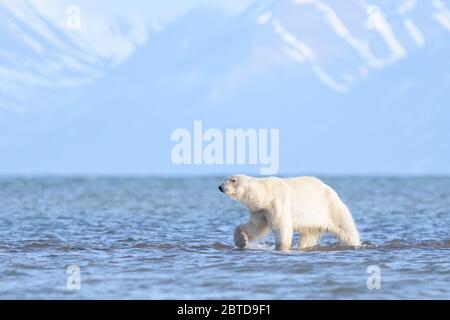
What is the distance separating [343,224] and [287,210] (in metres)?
1.10

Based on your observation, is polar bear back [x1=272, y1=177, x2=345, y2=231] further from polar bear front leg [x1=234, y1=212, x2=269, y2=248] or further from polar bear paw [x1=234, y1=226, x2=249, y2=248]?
polar bear paw [x1=234, y1=226, x2=249, y2=248]

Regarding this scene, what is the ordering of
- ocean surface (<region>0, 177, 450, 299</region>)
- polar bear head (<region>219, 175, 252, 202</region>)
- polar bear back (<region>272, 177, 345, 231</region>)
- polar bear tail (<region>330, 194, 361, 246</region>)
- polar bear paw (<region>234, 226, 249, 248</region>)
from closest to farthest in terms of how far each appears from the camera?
ocean surface (<region>0, 177, 450, 299</region>) < polar bear head (<region>219, 175, 252, 202</region>) < polar bear back (<region>272, 177, 345, 231</region>) < polar bear paw (<region>234, 226, 249, 248</region>) < polar bear tail (<region>330, 194, 361, 246</region>)

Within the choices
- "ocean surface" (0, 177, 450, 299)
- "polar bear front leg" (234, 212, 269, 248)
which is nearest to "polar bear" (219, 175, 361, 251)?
"polar bear front leg" (234, 212, 269, 248)

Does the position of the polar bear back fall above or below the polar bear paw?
above

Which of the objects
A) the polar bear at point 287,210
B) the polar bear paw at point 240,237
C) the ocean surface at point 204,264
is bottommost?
the ocean surface at point 204,264

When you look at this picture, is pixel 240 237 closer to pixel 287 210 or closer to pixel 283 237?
pixel 283 237

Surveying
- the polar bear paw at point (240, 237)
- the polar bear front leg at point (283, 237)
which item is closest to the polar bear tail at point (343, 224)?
the polar bear front leg at point (283, 237)

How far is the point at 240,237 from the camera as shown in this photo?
15844 mm

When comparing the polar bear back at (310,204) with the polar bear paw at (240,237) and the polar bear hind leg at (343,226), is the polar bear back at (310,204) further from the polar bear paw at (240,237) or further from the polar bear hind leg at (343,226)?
the polar bear paw at (240,237)

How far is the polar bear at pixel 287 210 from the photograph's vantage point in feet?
50.9

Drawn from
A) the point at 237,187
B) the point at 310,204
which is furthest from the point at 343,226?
the point at 237,187

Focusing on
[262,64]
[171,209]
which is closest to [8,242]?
[171,209]

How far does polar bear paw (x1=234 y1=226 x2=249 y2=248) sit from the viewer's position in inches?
623
